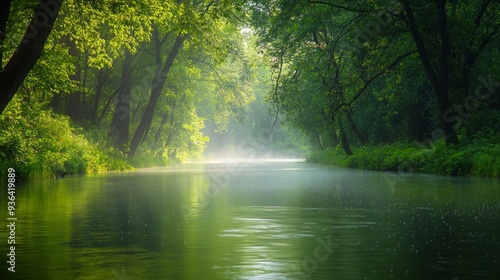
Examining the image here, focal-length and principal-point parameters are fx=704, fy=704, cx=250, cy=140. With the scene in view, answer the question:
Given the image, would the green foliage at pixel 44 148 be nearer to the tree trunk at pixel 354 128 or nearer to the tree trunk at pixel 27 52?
the tree trunk at pixel 27 52

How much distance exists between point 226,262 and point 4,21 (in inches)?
503

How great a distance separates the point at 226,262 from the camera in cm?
809

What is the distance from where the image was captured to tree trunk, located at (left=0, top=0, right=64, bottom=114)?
57.1ft

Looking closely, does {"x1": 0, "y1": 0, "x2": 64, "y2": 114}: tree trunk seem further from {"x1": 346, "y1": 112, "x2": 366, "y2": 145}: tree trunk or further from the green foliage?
{"x1": 346, "y1": 112, "x2": 366, "y2": 145}: tree trunk

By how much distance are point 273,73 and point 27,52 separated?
20.7 metres

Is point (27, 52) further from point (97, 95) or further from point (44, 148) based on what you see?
point (97, 95)

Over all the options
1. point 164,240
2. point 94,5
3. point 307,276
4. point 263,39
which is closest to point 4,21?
point 94,5

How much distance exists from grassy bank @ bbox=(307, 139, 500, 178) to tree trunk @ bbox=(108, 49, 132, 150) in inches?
602

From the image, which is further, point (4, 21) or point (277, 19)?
point (277, 19)

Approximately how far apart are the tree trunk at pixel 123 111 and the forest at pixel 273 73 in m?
0.09

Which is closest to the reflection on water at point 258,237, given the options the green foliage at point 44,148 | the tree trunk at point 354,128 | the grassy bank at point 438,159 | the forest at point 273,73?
the forest at point 273,73

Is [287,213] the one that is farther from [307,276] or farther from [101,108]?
[101,108]

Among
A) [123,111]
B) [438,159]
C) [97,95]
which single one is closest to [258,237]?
[438,159]

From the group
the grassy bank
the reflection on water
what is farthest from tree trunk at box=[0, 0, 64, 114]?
the grassy bank
